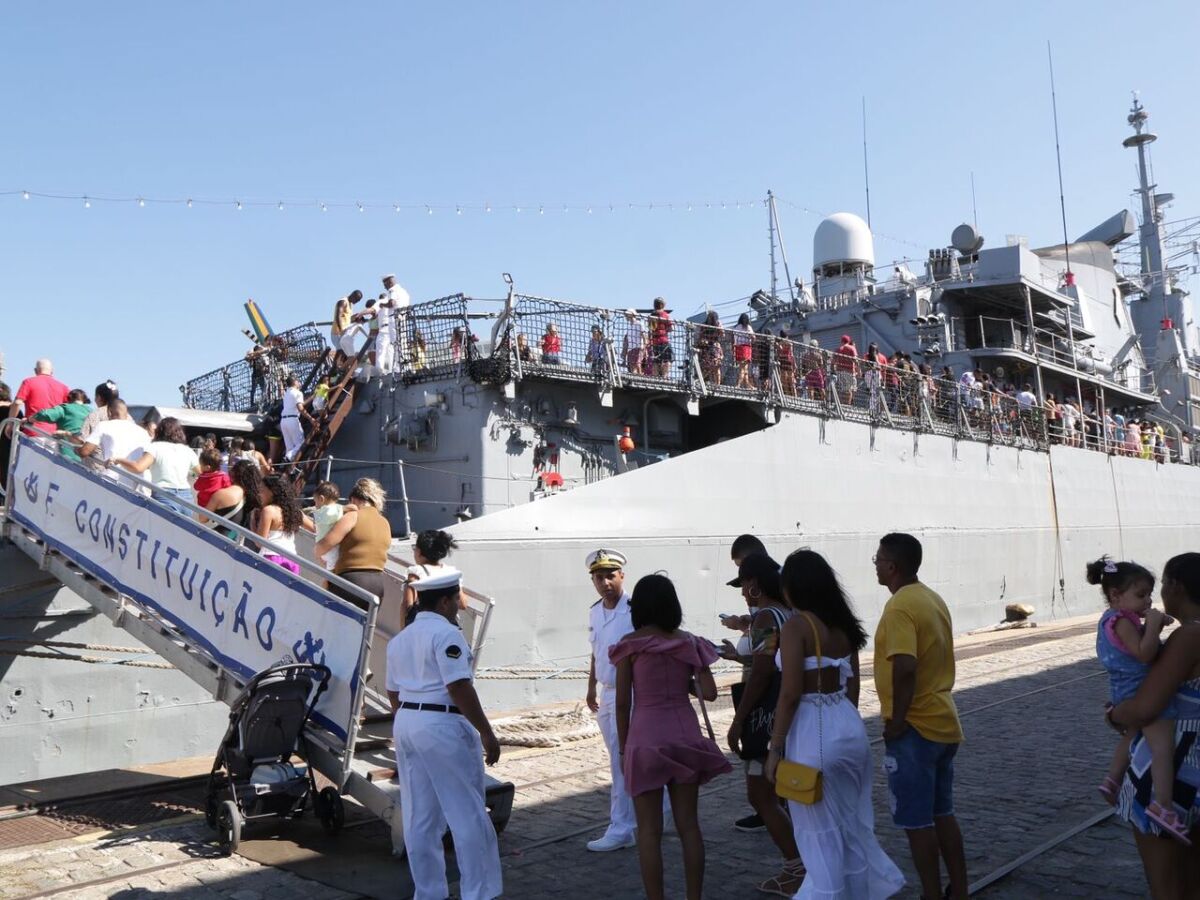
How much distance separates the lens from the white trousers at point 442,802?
4.19 metres

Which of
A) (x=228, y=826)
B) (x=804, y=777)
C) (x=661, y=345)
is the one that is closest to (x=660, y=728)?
(x=804, y=777)

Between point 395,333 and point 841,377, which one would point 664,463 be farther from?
point 841,377

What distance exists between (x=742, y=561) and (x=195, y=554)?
3299 mm

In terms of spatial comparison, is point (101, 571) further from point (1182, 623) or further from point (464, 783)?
point (1182, 623)

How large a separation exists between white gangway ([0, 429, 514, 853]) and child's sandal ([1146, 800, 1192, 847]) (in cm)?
307

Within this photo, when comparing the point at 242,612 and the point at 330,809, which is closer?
the point at 330,809

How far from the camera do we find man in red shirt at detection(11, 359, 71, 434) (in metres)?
8.26

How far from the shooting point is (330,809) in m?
5.58

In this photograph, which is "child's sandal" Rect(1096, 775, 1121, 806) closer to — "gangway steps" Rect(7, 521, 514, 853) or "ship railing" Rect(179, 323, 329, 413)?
"gangway steps" Rect(7, 521, 514, 853)

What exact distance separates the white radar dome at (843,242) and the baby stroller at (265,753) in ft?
74.1

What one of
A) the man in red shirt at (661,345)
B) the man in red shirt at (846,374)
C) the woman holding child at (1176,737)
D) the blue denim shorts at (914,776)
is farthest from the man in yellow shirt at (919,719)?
the man in red shirt at (846,374)

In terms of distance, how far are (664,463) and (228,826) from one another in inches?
294

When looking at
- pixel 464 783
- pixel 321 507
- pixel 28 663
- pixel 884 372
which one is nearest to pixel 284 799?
pixel 464 783

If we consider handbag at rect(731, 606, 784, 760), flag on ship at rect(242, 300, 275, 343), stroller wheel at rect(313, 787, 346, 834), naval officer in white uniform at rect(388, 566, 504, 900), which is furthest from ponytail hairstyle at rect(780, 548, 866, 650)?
flag on ship at rect(242, 300, 275, 343)
